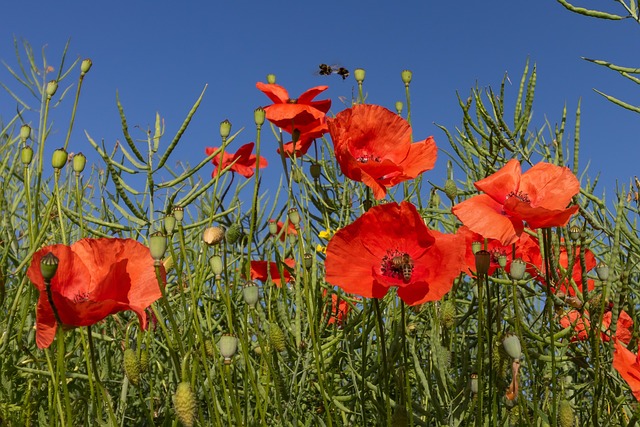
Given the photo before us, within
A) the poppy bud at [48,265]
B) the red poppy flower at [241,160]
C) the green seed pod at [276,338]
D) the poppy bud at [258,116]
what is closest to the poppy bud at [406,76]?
the poppy bud at [258,116]

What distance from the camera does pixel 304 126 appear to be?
1848 mm

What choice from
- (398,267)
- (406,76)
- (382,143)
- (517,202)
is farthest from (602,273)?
(406,76)

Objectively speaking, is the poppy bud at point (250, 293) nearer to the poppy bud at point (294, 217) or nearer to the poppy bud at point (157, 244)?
the poppy bud at point (157, 244)

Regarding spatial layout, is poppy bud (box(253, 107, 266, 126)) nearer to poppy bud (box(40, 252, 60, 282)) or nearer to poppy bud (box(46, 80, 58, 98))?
poppy bud (box(46, 80, 58, 98))

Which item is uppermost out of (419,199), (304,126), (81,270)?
(304,126)

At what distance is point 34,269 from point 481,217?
70 centimetres

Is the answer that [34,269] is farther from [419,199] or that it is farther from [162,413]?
[419,199]

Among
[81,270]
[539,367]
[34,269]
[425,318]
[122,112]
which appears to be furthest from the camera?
[425,318]

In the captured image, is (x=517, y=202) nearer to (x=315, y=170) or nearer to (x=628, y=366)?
(x=628, y=366)

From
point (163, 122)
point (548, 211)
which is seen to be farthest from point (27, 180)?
point (548, 211)

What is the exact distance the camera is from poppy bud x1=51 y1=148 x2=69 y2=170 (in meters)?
1.30

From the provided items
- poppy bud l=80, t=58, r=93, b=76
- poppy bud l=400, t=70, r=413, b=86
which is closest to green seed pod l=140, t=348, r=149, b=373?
poppy bud l=80, t=58, r=93, b=76

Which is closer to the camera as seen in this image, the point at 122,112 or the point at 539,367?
the point at 122,112

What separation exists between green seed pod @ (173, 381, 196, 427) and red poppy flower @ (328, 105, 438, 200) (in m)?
0.58
